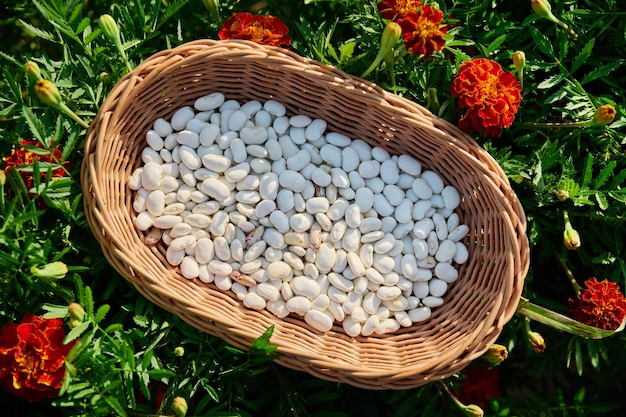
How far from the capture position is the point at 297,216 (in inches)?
39.9

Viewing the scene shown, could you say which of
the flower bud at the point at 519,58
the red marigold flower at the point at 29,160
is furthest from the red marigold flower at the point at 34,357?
the flower bud at the point at 519,58

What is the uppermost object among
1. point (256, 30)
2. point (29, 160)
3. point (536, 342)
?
point (256, 30)

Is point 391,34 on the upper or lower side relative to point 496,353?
upper

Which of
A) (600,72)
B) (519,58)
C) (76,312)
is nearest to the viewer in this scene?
(76,312)

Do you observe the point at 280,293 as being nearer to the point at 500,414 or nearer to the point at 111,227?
the point at 111,227

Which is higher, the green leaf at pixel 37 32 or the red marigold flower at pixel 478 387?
the green leaf at pixel 37 32

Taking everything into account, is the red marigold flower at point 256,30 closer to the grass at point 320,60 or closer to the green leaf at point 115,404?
the grass at point 320,60

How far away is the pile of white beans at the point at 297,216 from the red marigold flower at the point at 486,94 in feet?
0.46

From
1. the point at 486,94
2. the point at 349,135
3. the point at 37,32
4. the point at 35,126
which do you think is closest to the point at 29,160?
the point at 35,126

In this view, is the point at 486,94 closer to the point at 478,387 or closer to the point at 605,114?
the point at 605,114

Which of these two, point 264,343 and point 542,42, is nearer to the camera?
point 264,343

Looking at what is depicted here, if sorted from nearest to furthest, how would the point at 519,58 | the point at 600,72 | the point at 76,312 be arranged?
the point at 76,312 → the point at 519,58 → the point at 600,72

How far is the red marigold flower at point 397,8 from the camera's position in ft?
3.03

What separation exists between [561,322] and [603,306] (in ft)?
0.20
